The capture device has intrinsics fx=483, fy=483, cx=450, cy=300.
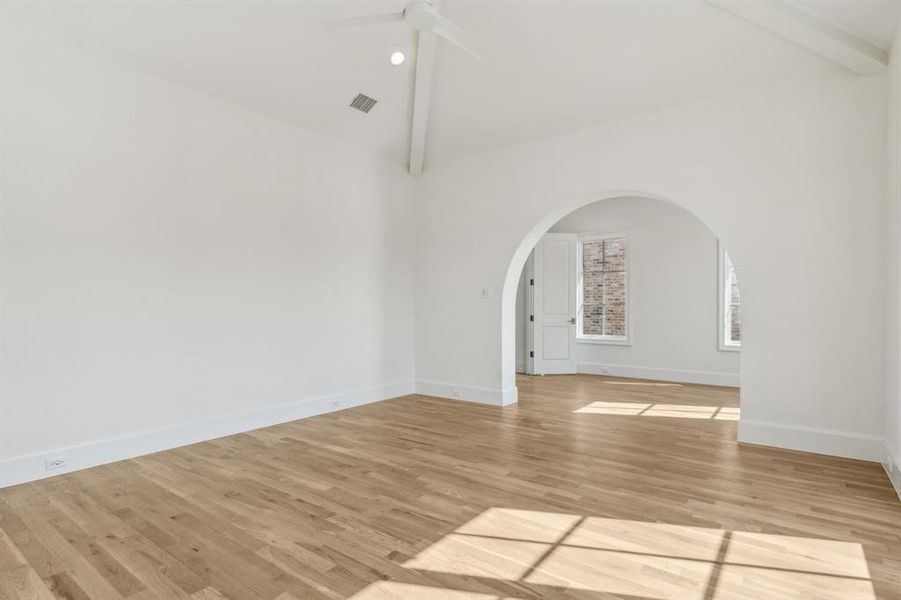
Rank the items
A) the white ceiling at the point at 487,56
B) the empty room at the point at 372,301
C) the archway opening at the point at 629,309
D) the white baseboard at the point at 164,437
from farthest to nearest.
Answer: the archway opening at the point at 629,309 → the white ceiling at the point at 487,56 → the white baseboard at the point at 164,437 → the empty room at the point at 372,301

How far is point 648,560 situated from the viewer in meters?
2.41

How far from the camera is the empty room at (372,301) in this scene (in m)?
2.56

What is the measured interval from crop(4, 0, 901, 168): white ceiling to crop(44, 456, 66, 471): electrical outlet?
3.24 m

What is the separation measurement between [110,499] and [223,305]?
203 centimetres

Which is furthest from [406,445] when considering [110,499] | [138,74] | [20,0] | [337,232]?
[20,0]

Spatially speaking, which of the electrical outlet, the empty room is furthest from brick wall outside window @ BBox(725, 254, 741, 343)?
the electrical outlet

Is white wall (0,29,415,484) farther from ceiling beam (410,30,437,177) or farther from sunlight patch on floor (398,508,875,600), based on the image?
sunlight patch on floor (398,508,875,600)

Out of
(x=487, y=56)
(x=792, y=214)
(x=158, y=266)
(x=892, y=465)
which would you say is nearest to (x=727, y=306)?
(x=792, y=214)

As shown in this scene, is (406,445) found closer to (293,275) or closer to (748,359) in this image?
(293,275)

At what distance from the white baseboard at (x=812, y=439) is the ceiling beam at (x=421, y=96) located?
461cm

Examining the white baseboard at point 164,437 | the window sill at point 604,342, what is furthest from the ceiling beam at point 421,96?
the window sill at point 604,342

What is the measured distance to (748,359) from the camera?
175 inches

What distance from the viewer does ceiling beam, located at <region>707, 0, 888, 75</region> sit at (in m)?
3.59

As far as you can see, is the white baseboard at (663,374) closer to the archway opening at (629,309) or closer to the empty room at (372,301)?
the archway opening at (629,309)
